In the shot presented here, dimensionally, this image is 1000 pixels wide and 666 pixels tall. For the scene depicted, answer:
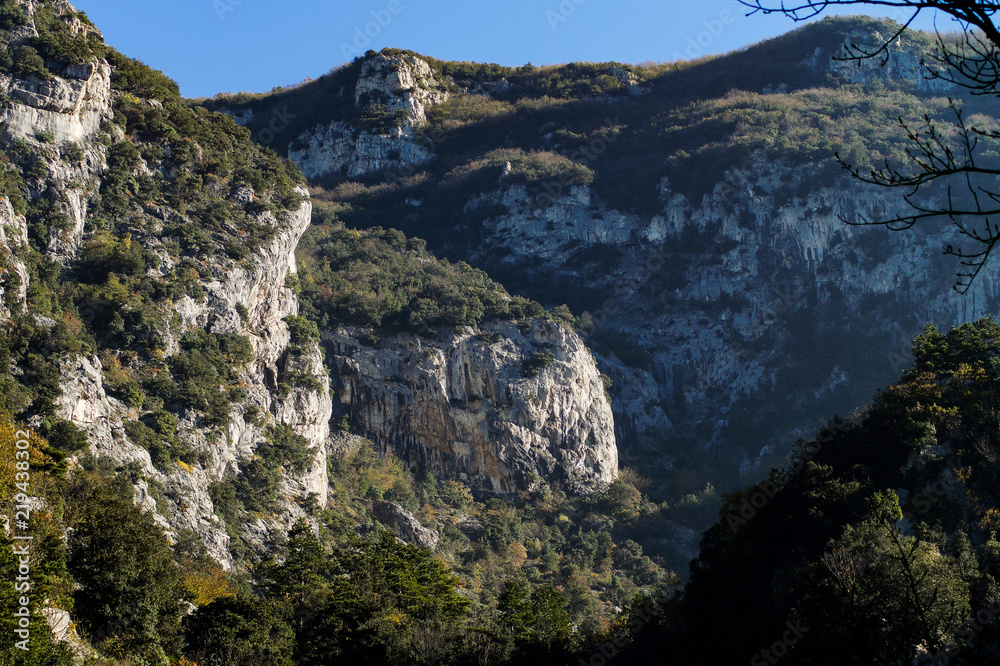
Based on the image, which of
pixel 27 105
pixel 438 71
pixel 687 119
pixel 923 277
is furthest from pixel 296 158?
pixel 923 277

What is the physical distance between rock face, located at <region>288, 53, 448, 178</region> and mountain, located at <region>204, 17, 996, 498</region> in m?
0.27

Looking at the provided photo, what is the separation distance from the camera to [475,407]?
190 ft

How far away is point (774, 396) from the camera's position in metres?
70.5

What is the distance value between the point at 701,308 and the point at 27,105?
5925cm

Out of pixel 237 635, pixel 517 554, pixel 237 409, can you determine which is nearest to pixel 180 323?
pixel 237 409

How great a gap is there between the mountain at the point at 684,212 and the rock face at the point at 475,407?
121 inches

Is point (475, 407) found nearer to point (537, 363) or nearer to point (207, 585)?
point (537, 363)

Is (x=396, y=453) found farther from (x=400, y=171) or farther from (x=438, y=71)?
(x=438, y=71)

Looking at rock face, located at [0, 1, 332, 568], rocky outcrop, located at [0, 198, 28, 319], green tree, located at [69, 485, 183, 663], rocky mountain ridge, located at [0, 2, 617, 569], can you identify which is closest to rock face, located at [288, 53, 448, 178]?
rocky mountain ridge, located at [0, 2, 617, 569]

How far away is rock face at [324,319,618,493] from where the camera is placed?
56.5 meters

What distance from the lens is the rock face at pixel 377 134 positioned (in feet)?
305

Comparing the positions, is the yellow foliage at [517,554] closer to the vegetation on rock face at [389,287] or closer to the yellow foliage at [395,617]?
the vegetation on rock face at [389,287]

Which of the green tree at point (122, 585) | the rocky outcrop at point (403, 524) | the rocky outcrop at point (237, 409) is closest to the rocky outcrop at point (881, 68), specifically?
the rocky outcrop at point (237, 409)

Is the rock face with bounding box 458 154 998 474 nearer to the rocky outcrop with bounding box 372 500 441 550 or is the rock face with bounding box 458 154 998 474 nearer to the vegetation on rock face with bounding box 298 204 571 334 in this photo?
the vegetation on rock face with bounding box 298 204 571 334
